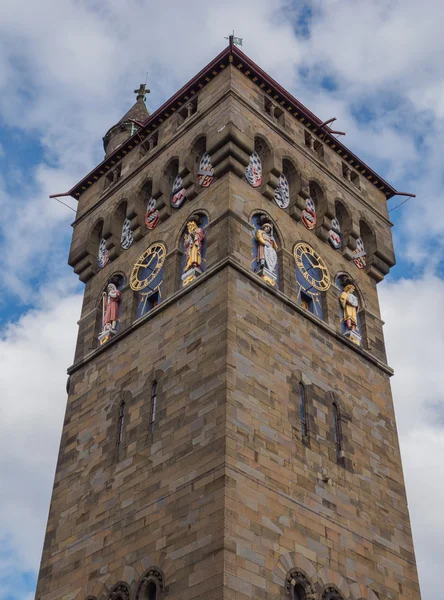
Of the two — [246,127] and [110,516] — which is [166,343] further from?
[246,127]

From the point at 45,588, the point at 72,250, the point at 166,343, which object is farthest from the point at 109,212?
the point at 45,588

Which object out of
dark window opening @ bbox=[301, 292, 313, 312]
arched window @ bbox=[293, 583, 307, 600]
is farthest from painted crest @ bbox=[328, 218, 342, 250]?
arched window @ bbox=[293, 583, 307, 600]

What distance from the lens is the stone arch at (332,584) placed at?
20594 millimetres

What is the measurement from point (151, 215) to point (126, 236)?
1241 mm

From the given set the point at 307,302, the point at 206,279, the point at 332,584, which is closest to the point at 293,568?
the point at 332,584

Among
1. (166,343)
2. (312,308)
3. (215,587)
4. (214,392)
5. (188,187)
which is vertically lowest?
(215,587)

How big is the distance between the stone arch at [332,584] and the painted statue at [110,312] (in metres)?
9.35

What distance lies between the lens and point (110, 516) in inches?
890

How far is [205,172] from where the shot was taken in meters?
27.2

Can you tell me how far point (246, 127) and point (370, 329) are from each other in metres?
6.80

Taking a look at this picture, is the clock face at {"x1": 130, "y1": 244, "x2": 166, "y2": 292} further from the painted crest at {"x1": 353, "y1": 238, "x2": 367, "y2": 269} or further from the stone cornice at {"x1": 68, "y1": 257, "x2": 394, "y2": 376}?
the painted crest at {"x1": 353, "y1": 238, "x2": 367, "y2": 269}

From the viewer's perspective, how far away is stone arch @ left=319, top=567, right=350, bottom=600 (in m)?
20.6

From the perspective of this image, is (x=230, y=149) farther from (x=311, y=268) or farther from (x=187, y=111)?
(x=187, y=111)

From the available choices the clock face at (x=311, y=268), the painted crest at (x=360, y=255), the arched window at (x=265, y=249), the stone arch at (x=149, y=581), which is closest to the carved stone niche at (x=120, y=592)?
the stone arch at (x=149, y=581)
